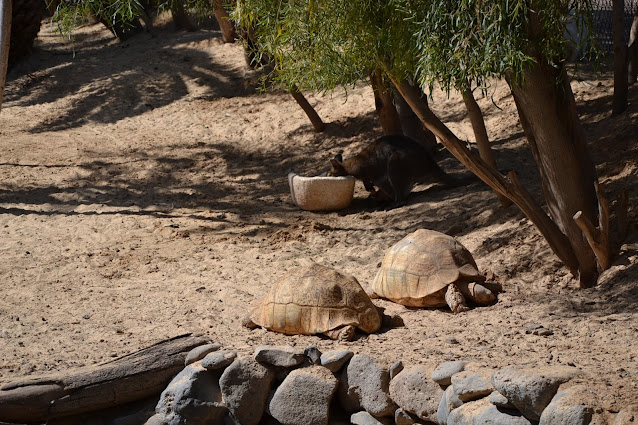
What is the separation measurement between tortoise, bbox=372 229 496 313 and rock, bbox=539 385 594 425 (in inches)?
96.0

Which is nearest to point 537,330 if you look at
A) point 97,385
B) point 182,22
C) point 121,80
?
point 97,385

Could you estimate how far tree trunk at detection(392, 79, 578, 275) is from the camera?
6652 millimetres

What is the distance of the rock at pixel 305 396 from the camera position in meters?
5.29

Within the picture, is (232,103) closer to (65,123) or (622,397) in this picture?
(65,123)

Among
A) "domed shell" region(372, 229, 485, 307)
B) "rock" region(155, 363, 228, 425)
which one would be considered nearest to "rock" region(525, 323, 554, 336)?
"domed shell" region(372, 229, 485, 307)

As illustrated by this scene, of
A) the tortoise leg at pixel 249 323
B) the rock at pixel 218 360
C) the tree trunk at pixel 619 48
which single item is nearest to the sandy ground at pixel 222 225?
the tortoise leg at pixel 249 323

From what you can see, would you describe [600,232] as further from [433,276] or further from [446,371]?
[446,371]

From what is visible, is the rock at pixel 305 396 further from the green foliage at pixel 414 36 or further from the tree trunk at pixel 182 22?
the tree trunk at pixel 182 22

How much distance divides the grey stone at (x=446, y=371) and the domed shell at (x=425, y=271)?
5.48 feet

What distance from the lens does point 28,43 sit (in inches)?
767

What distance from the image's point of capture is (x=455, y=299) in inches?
251

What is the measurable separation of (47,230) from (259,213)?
2757 millimetres

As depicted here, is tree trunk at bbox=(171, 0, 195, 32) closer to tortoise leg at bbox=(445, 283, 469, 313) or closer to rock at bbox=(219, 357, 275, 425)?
tortoise leg at bbox=(445, 283, 469, 313)

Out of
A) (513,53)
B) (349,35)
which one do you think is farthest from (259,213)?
(513,53)
